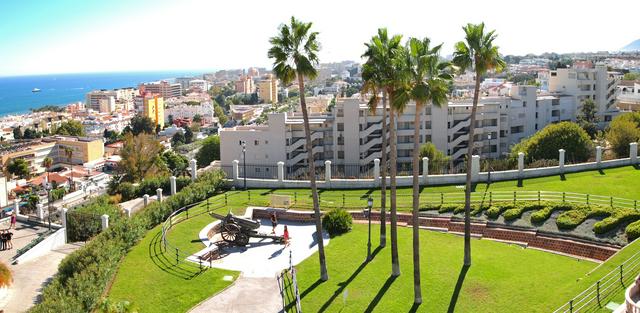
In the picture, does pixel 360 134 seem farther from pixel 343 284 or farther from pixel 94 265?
pixel 94 265

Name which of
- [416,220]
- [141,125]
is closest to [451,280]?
[416,220]

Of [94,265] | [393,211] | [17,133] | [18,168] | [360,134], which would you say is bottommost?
[18,168]

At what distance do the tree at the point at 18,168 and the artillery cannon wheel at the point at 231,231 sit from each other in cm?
7801

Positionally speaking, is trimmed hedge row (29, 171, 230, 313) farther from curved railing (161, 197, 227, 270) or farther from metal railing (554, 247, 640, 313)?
metal railing (554, 247, 640, 313)

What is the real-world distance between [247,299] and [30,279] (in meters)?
12.9

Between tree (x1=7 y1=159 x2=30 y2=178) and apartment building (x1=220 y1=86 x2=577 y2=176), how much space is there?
51612mm

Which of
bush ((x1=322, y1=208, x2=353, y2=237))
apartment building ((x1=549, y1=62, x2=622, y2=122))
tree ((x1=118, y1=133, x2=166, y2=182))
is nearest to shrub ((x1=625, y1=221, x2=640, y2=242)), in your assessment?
bush ((x1=322, y1=208, x2=353, y2=237))

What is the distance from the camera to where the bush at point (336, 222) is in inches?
1046

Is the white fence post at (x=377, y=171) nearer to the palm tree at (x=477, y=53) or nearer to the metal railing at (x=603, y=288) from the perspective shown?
the palm tree at (x=477, y=53)

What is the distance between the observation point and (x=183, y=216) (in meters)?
29.9

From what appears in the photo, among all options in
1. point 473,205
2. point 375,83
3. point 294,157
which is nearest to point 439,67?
point 375,83

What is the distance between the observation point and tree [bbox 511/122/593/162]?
44.7 metres

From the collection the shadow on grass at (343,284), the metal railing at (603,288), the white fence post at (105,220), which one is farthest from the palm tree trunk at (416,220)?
the white fence post at (105,220)

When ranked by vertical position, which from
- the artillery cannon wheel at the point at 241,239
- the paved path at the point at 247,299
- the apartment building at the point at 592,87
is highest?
the apartment building at the point at 592,87
